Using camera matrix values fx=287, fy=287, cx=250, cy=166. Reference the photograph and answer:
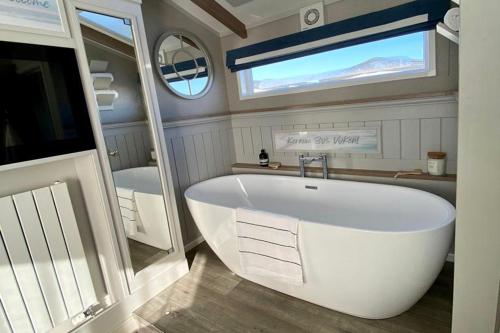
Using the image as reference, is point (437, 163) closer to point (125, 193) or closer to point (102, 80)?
point (125, 193)

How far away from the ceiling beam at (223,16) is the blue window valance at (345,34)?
0.17 m

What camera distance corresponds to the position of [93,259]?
180 cm

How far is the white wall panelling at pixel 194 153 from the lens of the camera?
2520 millimetres

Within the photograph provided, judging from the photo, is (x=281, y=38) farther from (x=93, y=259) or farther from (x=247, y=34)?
(x=93, y=259)

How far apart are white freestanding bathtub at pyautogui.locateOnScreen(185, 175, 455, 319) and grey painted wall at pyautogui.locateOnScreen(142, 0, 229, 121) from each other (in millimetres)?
724

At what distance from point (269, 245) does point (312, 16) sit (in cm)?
181

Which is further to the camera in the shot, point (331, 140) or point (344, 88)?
point (331, 140)

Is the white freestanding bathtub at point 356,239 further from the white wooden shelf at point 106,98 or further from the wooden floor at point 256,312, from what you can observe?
the white wooden shelf at point 106,98

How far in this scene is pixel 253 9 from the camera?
8.18ft

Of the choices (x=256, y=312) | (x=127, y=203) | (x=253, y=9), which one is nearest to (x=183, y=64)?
(x=253, y=9)

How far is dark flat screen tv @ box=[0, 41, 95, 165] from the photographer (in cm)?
133

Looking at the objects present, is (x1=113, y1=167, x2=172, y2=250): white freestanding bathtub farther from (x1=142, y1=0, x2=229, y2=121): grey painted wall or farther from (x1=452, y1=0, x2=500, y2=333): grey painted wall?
(x1=452, y1=0, x2=500, y2=333): grey painted wall

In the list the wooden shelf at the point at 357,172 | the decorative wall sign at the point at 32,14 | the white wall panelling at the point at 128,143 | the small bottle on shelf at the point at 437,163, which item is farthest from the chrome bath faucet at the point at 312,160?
the decorative wall sign at the point at 32,14

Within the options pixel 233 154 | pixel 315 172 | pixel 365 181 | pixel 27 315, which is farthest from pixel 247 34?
pixel 27 315
